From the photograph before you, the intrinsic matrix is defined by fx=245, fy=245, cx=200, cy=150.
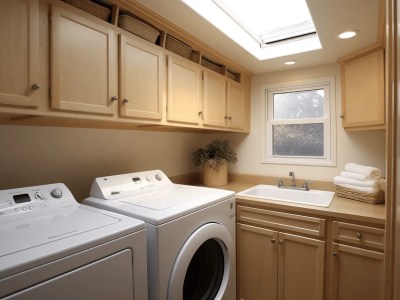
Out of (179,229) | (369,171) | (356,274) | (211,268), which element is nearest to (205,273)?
(211,268)

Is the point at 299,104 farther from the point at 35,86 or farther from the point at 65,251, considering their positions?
the point at 65,251

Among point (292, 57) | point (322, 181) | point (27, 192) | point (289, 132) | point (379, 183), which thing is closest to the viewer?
point (27, 192)

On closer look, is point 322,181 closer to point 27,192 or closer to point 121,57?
point 121,57

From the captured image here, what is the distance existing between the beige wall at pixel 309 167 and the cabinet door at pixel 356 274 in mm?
894

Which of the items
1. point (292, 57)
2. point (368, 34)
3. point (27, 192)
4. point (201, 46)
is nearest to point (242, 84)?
point (292, 57)

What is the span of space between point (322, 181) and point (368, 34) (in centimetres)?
131

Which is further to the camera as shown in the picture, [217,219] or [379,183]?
[379,183]

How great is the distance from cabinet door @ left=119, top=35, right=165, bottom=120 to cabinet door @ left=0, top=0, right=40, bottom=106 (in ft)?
1.45

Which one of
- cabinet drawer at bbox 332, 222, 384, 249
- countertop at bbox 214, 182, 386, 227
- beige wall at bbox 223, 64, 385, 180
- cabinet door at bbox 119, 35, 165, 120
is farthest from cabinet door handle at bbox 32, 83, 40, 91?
beige wall at bbox 223, 64, 385, 180

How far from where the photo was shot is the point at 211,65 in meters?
2.30

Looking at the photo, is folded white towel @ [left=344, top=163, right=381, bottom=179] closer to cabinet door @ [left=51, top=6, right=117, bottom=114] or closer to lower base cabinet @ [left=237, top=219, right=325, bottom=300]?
lower base cabinet @ [left=237, top=219, right=325, bottom=300]

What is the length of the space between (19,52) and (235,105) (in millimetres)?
1889

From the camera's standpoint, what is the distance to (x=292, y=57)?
2191 mm

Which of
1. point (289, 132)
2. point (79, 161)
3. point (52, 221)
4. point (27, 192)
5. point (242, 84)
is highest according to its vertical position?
point (242, 84)
